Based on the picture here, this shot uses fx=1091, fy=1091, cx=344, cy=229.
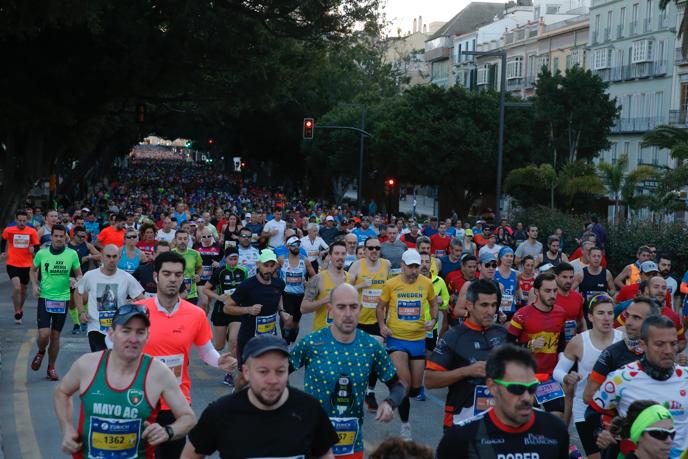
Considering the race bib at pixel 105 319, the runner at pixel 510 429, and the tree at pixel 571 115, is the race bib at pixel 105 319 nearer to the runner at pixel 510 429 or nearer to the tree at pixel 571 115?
the runner at pixel 510 429

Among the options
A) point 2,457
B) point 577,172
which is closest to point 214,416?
point 2,457

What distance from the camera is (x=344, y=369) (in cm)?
668

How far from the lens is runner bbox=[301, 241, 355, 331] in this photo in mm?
10602

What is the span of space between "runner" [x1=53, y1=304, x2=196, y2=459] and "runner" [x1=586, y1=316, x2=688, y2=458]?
2.42 meters

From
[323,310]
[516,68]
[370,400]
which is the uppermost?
[516,68]

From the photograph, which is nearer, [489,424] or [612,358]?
[489,424]

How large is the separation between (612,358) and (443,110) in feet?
151

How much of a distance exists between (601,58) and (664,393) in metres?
57.8

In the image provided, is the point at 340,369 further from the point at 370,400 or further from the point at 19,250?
the point at 19,250

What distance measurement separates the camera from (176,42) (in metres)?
30.6

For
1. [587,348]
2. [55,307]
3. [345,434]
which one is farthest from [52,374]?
[587,348]

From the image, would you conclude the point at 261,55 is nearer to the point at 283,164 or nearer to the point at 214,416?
the point at 214,416

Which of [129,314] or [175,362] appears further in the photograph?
[175,362]

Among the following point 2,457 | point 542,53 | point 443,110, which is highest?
point 542,53
